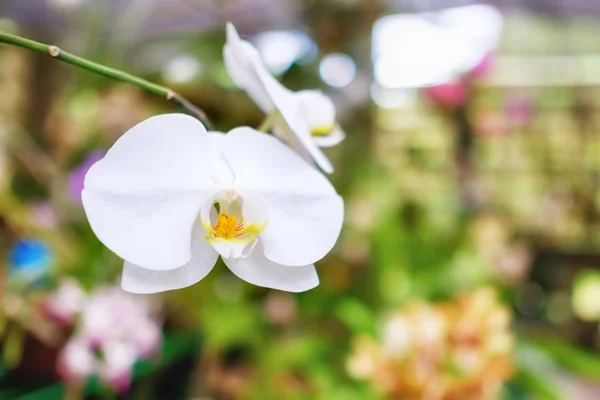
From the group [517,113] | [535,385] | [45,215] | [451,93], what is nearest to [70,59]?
[45,215]

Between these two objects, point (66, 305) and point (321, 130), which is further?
point (66, 305)

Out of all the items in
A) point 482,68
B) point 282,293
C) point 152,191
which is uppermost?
point 152,191

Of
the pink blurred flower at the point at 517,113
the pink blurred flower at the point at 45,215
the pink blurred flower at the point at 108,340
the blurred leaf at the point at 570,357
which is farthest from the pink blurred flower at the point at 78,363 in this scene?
the pink blurred flower at the point at 517,113

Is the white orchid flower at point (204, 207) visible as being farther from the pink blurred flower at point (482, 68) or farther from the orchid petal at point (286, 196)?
the pink blurred flower at point (482, 68)

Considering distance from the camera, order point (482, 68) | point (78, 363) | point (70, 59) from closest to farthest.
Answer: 1. point (70, 59)
2. point (78, 363)
3. point (482, 68)

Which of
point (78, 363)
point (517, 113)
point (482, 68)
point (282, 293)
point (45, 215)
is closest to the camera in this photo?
point (78, 363)

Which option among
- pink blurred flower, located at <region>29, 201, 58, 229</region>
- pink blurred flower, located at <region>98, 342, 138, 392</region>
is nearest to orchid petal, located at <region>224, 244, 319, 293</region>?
pink blurred flower, located at <region>98, 342, 138, 392</region>

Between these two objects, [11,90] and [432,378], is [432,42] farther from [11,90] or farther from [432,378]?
[11,90]

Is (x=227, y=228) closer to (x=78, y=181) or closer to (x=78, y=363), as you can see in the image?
(x=78, y=363)
